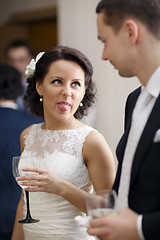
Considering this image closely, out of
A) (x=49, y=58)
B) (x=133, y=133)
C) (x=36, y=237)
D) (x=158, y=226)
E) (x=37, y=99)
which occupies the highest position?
(x=49, y=58)

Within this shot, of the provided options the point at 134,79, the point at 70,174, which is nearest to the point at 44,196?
the point at 70,174

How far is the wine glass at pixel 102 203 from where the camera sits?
120cm

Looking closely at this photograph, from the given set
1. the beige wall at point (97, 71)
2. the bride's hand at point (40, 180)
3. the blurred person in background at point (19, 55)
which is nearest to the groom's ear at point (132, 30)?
the bride's hand at point (40, 180)

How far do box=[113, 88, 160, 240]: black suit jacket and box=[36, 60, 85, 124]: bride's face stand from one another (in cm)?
70

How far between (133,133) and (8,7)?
5690 millimetres

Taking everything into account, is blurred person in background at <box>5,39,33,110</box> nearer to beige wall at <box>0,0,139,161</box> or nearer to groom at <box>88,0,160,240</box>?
beige wall at <box>0,0,139,161</box>

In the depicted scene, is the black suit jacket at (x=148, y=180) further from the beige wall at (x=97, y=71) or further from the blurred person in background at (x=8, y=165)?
the beige wall at (x=97, y=71)

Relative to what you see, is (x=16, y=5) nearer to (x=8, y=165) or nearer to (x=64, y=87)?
(x=8, y=165)

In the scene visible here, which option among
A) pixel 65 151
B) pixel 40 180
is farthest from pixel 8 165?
pixel 40 180

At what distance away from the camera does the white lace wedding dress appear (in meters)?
1.92

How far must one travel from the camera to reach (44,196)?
6.46 feet

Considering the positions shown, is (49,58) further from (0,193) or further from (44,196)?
(0,193)

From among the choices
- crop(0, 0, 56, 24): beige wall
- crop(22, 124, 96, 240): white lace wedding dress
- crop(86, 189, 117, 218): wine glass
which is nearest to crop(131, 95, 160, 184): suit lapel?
crop(86, 189, 117, 218): wine glass

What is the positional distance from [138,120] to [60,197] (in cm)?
77
